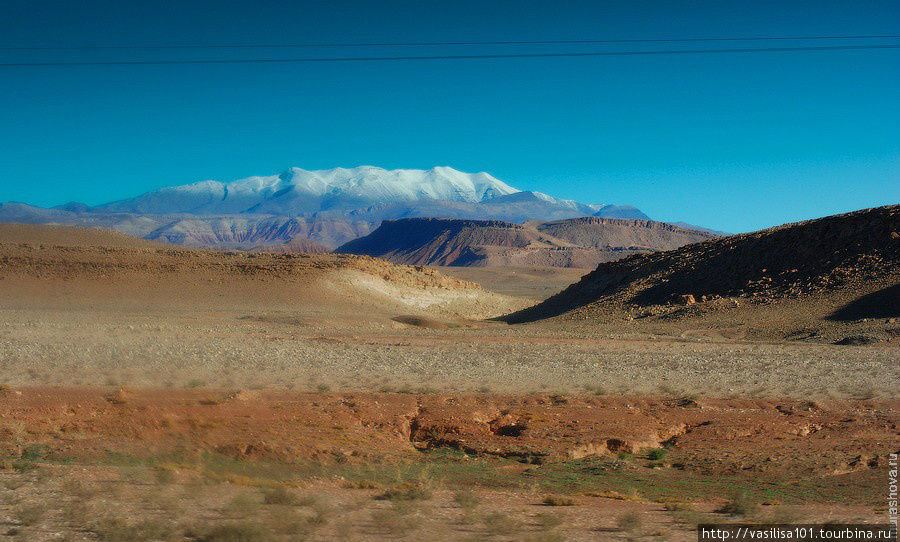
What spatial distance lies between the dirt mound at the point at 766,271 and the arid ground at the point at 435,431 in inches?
216

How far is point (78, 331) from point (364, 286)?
28.9 meters

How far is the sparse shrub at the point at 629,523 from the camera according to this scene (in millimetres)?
7703

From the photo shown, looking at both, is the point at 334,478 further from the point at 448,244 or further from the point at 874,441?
the point at 448,244

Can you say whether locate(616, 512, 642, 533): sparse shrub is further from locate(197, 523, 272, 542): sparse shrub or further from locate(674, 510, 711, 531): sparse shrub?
locate(197, 523, 272, 542): sparse shrub

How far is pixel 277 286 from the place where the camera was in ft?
169

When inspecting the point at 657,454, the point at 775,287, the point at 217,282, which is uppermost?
the point at 775,287

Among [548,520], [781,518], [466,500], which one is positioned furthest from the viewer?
[466,500]

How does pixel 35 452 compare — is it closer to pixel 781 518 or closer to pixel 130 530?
pixel 130 530

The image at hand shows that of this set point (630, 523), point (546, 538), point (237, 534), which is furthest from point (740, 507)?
point (237, 534)

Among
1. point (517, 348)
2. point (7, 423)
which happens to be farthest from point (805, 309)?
point (7, 423)

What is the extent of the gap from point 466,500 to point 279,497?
83.2 inches

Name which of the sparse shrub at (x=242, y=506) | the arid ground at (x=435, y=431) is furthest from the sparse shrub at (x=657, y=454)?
the sparse shrub at (x=242, y=506)

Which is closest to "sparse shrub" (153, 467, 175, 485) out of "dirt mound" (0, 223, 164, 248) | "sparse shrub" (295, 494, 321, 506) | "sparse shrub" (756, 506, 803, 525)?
"sparse shrub" (295, 494, 321, 506)

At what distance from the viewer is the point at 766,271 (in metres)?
40.0
